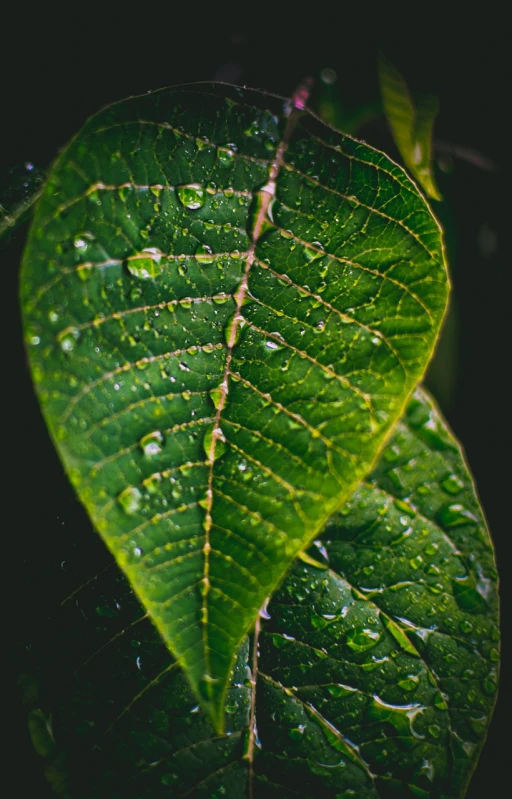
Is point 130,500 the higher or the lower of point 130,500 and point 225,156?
the lower

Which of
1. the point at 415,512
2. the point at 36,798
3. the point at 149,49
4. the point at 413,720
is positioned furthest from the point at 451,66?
the point at 36,798

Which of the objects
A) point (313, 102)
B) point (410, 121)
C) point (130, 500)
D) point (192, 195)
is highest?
point (313, 102)

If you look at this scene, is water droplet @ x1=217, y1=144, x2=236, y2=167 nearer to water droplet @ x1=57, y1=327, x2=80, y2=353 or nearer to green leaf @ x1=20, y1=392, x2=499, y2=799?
water droplet @ x1=57, y1=327, x2=80, y2=353

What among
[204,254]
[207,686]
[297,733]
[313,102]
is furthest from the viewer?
[313,102]

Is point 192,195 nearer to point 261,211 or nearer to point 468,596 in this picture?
point 261,211

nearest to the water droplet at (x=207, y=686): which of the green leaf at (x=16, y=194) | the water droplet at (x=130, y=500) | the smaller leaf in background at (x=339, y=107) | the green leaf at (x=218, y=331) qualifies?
the green leaf at (x=218, y=331)

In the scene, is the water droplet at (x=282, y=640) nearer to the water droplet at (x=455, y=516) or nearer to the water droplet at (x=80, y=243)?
the water droplet at (x=455, y=516)

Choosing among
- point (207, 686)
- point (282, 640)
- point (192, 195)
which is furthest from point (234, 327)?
point (282, 640)
